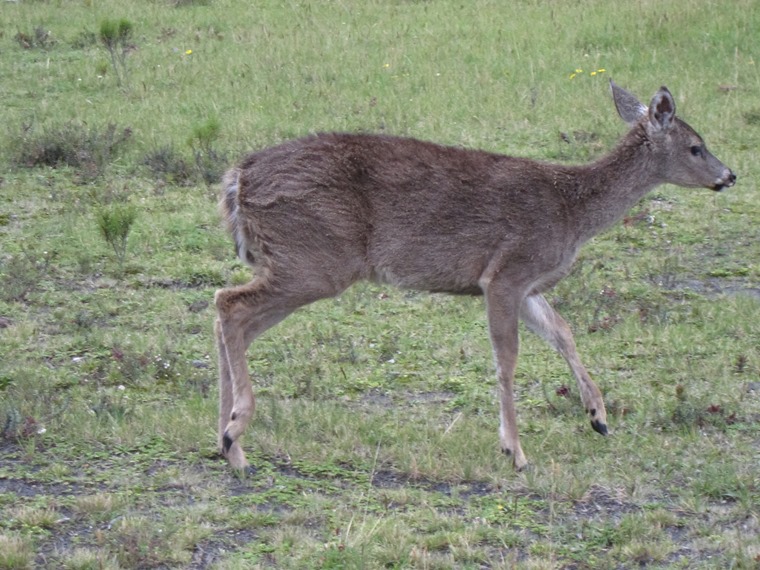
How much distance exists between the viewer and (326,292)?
6648mm

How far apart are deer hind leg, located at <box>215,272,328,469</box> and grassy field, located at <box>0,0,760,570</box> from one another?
0.91 ft

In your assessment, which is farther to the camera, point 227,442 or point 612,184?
point 612,184

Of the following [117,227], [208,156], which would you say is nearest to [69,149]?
[208,156]

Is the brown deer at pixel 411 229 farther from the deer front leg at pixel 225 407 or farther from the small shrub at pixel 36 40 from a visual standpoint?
the small shrub at pixel 36 40

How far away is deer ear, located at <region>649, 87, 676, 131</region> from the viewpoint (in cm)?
755

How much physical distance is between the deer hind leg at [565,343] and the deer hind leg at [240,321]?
1.41m

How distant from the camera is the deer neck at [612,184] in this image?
7.28 m

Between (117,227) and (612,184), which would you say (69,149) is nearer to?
(117,227)

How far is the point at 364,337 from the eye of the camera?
836 cm

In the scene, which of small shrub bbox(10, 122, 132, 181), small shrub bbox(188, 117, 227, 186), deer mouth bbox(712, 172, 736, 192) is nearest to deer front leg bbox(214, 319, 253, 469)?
deer mouth bbox(712, 172, 736, 192)

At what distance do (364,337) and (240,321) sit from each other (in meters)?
1.92

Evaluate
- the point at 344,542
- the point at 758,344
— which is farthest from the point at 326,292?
the point at 758,344

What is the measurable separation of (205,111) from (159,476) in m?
8.01

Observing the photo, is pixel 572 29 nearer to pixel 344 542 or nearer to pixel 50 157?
pixel 50 157
